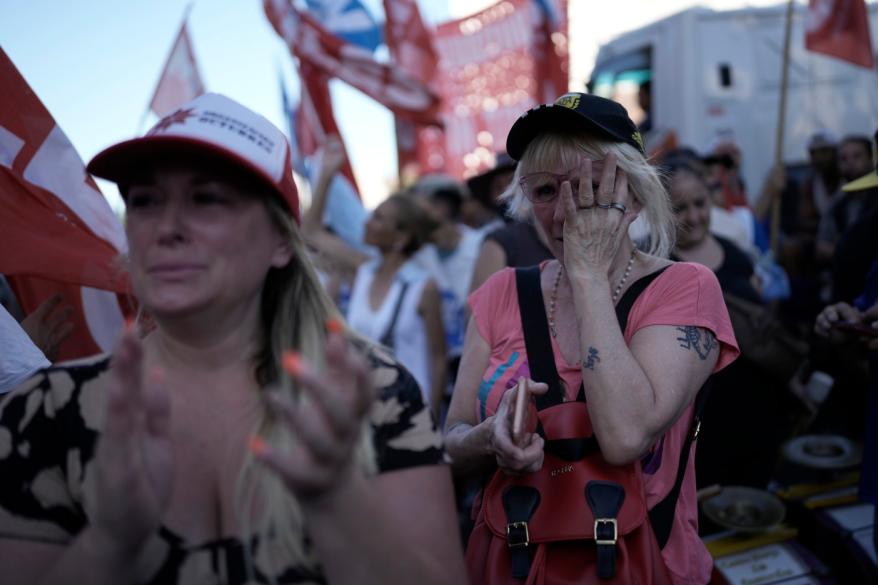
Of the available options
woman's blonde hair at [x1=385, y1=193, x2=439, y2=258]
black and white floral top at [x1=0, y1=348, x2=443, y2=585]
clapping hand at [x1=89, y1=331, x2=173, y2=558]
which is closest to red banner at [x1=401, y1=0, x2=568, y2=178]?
woman's blonde hair at [x1=385, y1=193, x2=439, y2=258]

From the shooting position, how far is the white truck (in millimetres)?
8523

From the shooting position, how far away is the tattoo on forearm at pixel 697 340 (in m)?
2.11

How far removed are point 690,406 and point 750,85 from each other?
7.28 m

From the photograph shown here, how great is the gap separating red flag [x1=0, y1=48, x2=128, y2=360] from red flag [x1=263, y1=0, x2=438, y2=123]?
180 inches

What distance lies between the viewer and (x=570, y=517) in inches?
79.9

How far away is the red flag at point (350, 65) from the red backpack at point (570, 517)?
5.71 meters

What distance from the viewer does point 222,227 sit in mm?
1643

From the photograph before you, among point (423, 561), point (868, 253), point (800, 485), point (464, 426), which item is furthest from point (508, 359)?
point (800, 485)

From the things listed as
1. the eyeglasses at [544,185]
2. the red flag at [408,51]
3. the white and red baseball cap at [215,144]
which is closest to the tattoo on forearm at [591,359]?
the eyeglasses at [544,185]

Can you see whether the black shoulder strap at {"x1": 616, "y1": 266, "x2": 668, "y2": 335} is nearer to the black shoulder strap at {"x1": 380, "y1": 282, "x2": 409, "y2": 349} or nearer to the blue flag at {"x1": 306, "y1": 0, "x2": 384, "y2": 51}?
the black shoulder strap at {"x1": 380, "y1": 282, "x2": 409, "y2": 349}

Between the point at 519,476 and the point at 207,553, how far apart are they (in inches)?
33.8

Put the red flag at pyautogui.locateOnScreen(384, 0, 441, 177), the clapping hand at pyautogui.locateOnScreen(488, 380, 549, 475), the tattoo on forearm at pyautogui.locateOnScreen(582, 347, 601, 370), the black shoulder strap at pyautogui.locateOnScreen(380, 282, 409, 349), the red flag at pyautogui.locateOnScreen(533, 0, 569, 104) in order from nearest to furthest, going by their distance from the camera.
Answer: the clapping hand at pyautogui.locateOnScreen(488, 380, 549, 475), the tattoo on forearm at pyautogui.locateOnScreen(582, 347, 601, 370), the black shoulder strap at pyautogui.locateOnScreen(380, 282, 409, 349), the red flag at pyautogui.locateOnScreen(384, 0, 441, 177), the red flag at pyautogui.locateOnScreen(533, 0, 569, 104)

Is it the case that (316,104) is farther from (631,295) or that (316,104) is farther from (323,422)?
(323,422)

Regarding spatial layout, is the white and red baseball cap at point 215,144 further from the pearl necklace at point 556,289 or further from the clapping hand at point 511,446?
the pearl necklace at point 556,289
